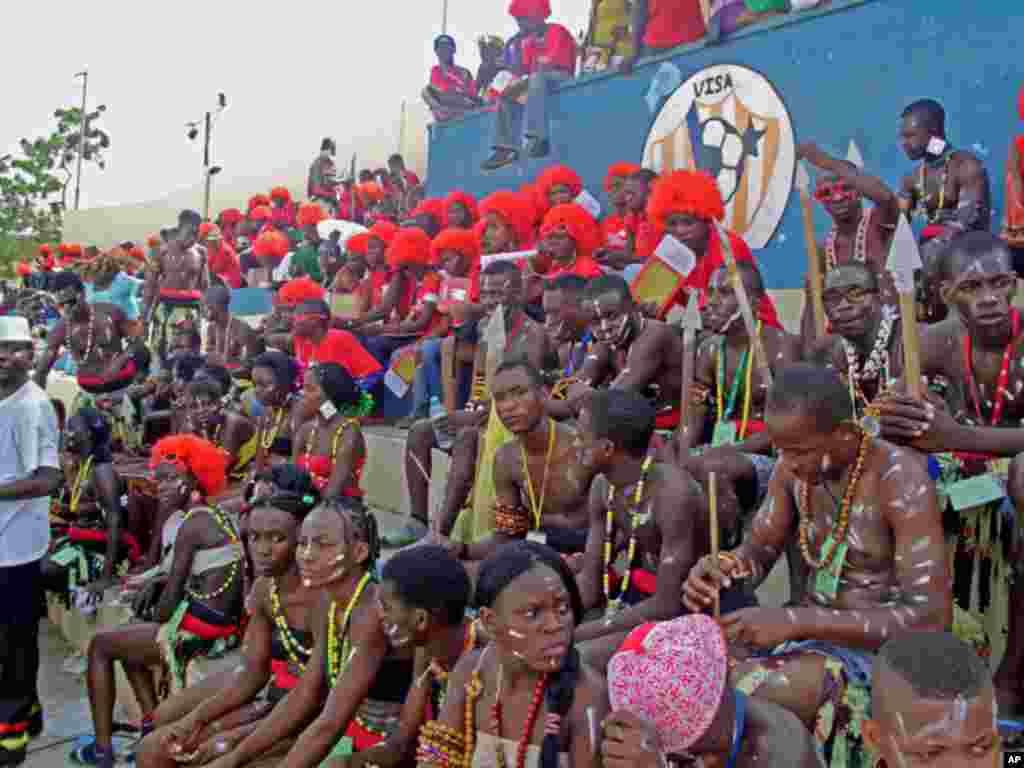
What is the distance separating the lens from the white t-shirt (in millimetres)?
5047

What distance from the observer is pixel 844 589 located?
2.99m

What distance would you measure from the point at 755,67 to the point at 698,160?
88 centimetres

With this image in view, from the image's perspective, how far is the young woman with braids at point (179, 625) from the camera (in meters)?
4.90

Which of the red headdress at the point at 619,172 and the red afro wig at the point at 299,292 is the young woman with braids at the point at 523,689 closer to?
the red headdress at the point at 619,172

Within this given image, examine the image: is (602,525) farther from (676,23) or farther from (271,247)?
(271,247)

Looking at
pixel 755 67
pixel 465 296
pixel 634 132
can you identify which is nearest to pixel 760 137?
pixel 755 67

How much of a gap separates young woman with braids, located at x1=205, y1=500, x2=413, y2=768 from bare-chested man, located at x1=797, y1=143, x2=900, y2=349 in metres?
2.69

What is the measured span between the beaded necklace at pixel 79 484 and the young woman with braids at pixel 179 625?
208 cm

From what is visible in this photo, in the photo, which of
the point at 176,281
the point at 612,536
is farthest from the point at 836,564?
the point at 176,281

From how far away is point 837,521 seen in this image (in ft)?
9.82

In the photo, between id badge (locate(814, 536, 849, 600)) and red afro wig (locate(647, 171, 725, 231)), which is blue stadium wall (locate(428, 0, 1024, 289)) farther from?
id badge (locate(814, 536, 849, 600))

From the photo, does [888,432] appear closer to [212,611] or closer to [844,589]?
[844,589]

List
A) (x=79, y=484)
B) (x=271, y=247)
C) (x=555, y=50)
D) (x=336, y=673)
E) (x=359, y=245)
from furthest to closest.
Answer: (x=271, y=247) < (x=359, y=245) < (x=555, y=50) < (x=79, y=484) < (x=336, y=673)

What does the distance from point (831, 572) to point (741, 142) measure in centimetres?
585
